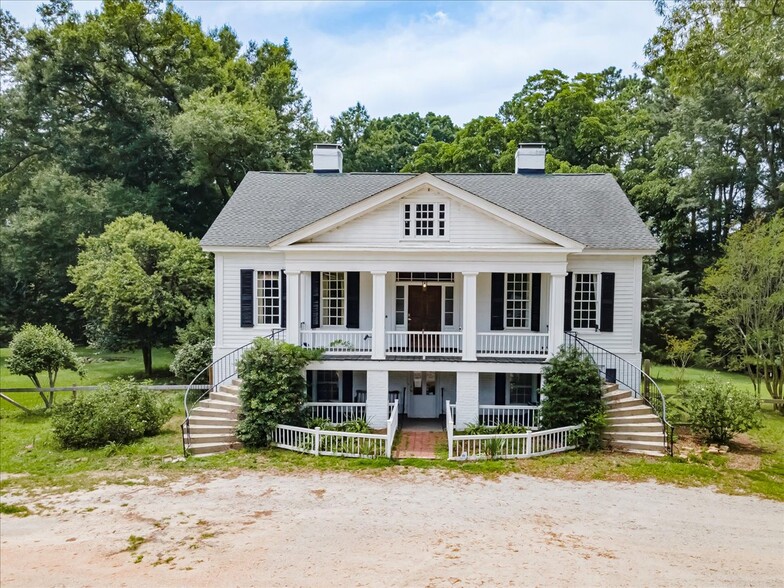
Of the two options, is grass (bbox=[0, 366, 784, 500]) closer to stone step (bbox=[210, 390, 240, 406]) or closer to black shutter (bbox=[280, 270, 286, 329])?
stone step (bbox=[210, 390, 240, 406])

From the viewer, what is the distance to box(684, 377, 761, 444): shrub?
1320 cm

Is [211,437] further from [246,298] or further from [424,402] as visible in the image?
[424,402]

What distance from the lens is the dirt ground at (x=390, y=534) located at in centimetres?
727

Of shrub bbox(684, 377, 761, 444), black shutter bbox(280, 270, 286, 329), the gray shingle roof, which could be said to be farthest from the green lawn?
shrub bbox(684, 377, 761, 444)

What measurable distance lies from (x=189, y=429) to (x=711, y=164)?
28238 mm

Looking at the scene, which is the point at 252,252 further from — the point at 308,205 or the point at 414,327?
the point at 414,327

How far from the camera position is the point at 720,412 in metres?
13.4

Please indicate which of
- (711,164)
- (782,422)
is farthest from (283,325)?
(711,164)

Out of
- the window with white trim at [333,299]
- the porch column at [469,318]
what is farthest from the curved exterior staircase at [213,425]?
the porch column at [469,318]

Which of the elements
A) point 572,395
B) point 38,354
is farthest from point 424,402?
point 38,354

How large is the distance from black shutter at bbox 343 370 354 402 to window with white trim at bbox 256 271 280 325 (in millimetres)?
2908

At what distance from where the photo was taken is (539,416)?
14.1m

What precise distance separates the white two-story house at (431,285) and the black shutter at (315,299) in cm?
3

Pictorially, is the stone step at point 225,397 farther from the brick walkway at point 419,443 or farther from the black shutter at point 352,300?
the brick walkway at point 419,443
